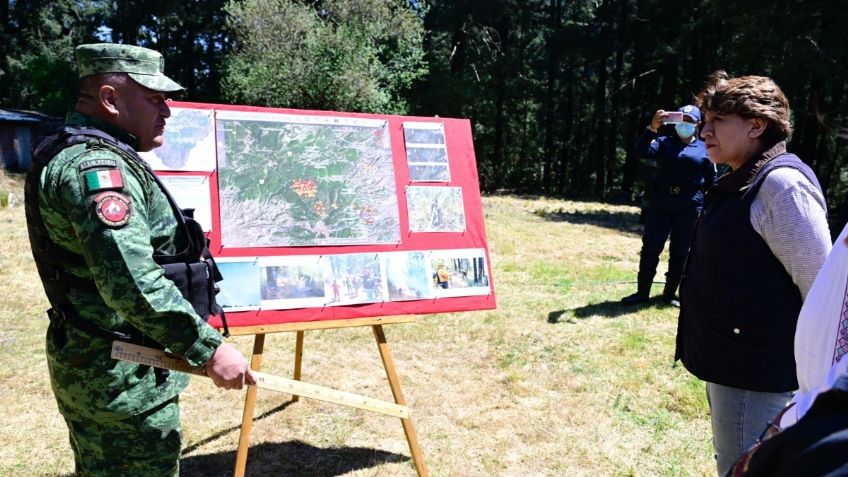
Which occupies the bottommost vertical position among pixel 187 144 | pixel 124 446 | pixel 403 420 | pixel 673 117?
pixel 403 420

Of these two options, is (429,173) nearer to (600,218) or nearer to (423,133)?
(423,133)

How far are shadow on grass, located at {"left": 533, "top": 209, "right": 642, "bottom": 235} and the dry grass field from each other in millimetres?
7581

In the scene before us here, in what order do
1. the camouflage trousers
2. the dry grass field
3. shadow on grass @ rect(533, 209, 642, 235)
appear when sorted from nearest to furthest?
the camouflage trousers → the dry grass field → shadow on grass @ rect(533, 209, 642, 235)

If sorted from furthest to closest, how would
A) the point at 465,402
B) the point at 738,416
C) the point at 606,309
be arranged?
the point at 606,309
the point at 465,402
the point at 738,416

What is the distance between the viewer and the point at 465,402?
4.29m

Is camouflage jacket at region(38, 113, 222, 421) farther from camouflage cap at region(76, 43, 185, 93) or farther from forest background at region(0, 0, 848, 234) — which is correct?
forest background at region(0, 0, 848, 234)

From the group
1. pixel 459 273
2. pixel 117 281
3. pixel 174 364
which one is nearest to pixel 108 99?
pixel 117 281

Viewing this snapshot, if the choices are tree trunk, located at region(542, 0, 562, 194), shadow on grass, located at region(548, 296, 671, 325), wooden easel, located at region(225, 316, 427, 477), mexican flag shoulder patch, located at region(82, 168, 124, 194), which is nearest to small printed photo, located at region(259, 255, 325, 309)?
wooden easel, located at region(225, 316, 427, 477)

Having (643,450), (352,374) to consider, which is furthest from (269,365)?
(643,450)

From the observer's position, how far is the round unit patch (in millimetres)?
1672

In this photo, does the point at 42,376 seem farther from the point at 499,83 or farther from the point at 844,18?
the point at 499,83

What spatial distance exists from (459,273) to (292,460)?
59.7 inches

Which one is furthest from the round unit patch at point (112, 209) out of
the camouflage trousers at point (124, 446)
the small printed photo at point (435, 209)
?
the small printed photo at point (435, 209)

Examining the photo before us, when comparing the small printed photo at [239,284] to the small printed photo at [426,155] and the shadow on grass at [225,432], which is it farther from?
the shadow on grass at [225,432]
